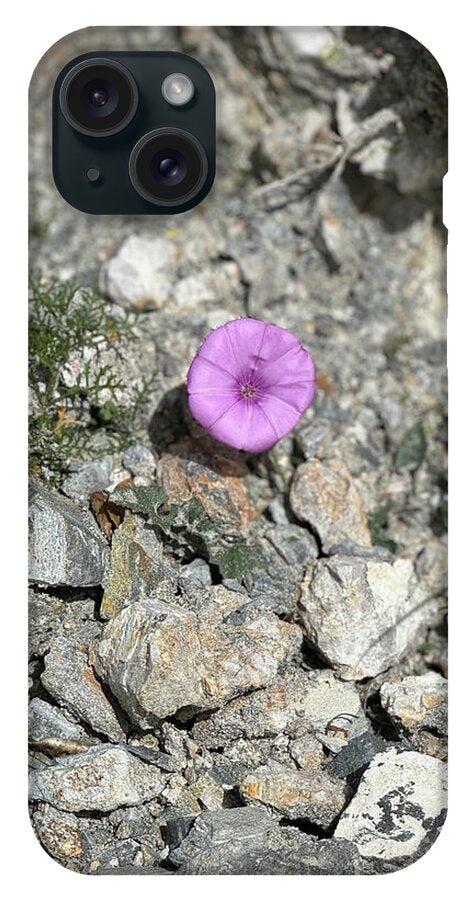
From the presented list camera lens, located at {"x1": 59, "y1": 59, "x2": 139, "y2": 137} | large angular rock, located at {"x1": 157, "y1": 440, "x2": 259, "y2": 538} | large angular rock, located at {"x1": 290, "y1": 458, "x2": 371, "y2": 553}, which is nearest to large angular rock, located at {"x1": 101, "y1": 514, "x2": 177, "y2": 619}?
large angular rock, located at {"x1": 157, "y1": 440, "x2": 259, "y2": 538}

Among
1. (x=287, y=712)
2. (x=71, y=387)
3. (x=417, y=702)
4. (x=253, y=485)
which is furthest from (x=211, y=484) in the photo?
(x=417, y=702)

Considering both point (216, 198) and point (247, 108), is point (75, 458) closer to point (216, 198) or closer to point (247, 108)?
point (216, 198)

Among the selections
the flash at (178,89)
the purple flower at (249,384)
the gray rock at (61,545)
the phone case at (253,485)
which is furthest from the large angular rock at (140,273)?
the gray rock at (61,545)

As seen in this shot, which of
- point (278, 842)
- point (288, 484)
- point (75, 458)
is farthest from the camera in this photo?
point (288, 484)

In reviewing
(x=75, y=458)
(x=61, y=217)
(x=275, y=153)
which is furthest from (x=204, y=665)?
(x=275, y=153)

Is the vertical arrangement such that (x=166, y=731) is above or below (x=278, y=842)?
above

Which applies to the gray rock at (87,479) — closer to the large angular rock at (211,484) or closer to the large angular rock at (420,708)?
the large angular rock at (211,484)

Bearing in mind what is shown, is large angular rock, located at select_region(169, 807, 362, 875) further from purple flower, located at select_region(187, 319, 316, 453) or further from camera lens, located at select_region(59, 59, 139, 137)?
camera lens, located at select_region(59, 59, 139, 137)
